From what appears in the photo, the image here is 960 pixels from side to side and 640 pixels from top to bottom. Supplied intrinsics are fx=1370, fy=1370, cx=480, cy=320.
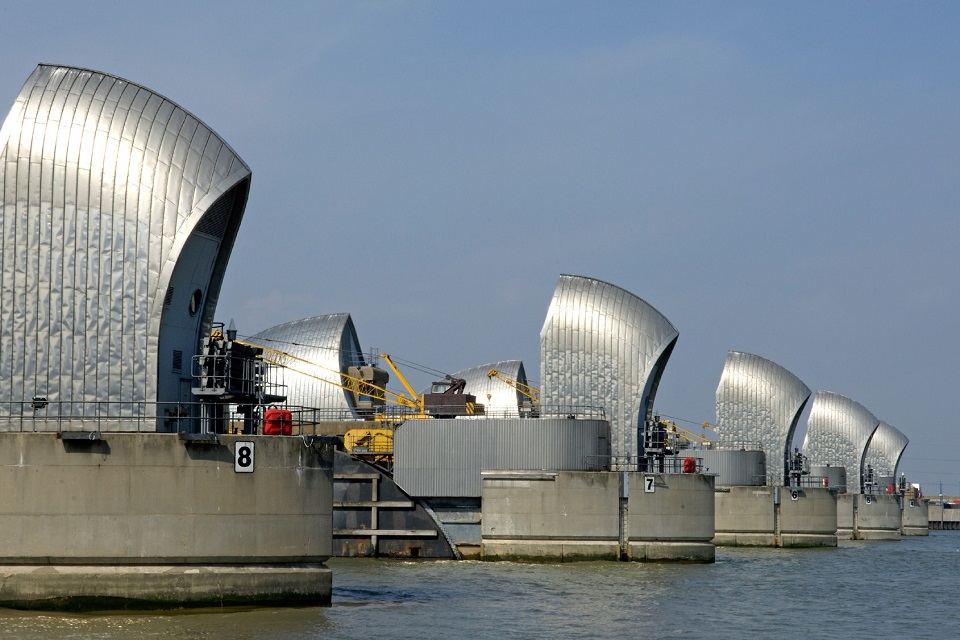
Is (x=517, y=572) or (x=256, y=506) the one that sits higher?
(x=256, y=506)

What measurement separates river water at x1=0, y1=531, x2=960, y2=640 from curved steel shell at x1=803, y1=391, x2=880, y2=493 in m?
60.1

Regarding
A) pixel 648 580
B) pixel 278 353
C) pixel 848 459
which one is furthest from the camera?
pixel 848 459

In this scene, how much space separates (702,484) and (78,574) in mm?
35369

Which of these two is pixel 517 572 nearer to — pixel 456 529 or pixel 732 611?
pixel 456 529

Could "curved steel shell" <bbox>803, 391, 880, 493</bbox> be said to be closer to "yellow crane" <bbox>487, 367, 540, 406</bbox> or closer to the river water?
"yellow crane" <bbox>487, 367, 540, 406</bbox>

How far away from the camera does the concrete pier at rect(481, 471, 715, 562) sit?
57688 millimetres

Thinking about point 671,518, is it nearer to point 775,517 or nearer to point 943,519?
point 775,517

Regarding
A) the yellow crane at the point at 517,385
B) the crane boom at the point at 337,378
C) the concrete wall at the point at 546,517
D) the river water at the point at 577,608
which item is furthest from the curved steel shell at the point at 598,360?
the yellow crane at the point at 517,385

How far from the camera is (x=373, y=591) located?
4284 centimetres

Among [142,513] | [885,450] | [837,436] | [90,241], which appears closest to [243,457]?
[142,513]

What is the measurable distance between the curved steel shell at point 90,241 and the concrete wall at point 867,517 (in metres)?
86.6

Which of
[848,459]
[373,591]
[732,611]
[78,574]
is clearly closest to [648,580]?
[732,611]

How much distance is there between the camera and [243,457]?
112 ft

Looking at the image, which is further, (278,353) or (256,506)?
(278,353)
